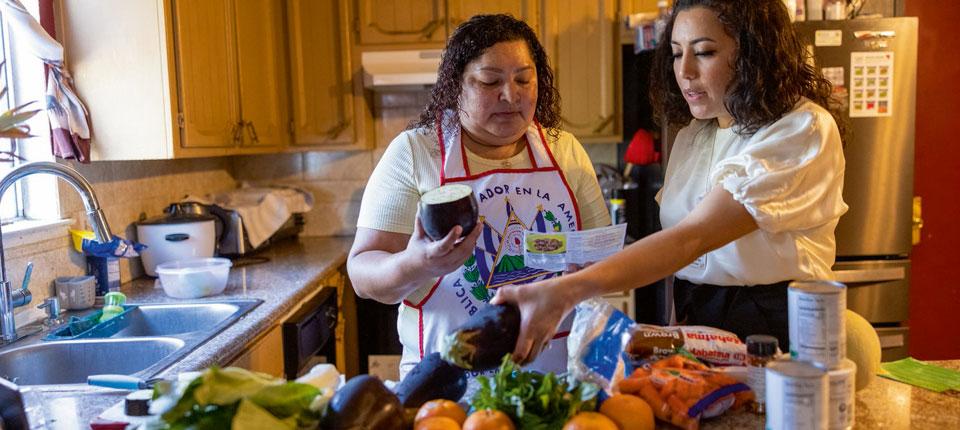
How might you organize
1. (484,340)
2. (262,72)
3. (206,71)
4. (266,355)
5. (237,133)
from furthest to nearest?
1. (262,72)
2. (237,133)
3. (206,71)
4. (266,355)
5. (484,340)

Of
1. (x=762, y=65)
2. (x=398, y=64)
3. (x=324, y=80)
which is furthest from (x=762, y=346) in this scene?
(x=324, y=80)

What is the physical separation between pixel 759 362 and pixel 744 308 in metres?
A: 0.30

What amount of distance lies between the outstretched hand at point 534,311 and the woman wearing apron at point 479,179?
1.31ft

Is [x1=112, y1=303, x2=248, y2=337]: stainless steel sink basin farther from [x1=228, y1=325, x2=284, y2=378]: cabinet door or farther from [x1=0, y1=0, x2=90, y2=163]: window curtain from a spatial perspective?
[x1=0, y1=0, x2=90, y2=163]: window curtain

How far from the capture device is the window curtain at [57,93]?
6.68 feet

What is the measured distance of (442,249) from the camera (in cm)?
123

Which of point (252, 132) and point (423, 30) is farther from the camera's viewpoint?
point (423, 30)

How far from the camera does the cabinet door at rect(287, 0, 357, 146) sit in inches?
138

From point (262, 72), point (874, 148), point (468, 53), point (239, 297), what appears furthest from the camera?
point (262, 72)

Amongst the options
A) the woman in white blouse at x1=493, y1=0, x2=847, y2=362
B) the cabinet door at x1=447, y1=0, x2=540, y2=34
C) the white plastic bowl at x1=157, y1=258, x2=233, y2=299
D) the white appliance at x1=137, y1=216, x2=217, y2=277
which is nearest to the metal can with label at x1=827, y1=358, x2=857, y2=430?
the woman in white blouse at x1=493, y1=0, x2=847, y2=362

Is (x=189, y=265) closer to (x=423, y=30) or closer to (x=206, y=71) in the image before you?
(x=206, y=71)

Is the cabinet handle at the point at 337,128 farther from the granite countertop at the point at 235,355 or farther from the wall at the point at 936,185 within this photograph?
the wall at the point at 936,185

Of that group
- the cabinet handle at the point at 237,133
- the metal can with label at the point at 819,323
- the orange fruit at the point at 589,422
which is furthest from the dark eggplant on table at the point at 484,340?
the cabinet handle at the point at 237,133

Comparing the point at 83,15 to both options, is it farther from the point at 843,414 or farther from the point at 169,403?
the point at 843,414
